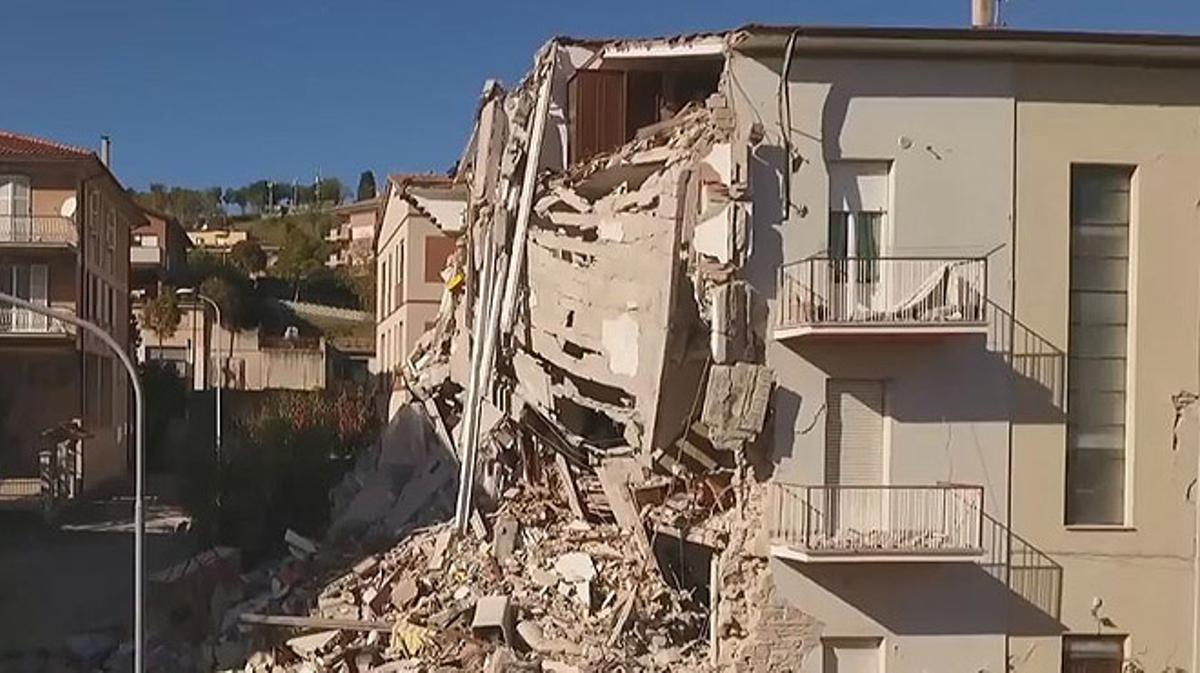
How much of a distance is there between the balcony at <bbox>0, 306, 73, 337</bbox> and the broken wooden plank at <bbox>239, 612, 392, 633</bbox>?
72.0ft

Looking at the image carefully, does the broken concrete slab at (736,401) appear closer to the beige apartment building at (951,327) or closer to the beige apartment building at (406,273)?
the beige apartment building at (951,327)

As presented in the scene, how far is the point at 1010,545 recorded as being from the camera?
52.9 ft

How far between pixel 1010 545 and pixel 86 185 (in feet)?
106

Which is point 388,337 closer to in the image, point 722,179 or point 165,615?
point 165,615

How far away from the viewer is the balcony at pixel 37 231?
38.5 metres

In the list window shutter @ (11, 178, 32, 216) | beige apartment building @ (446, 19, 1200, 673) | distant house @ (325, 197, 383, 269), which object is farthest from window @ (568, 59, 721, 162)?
distant house @ (325, 197, 383, 269)

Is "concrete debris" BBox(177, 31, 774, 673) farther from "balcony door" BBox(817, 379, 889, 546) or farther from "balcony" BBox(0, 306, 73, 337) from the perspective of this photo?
"balcony" BBox(0, 306, 73, 337)

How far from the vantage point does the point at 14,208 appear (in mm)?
39031

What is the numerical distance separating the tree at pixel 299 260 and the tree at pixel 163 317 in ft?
44.6

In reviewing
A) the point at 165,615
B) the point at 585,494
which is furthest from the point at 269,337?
the point at 585,494

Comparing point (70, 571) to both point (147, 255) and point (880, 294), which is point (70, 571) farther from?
point (147, 255)

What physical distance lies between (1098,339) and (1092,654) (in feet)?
12.4

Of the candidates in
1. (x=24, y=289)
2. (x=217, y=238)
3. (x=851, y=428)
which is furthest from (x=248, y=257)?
(x=851, y=428)

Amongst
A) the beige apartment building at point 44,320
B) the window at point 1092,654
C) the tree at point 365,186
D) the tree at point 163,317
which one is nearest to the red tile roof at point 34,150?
the beige apartment building at point 44,320
